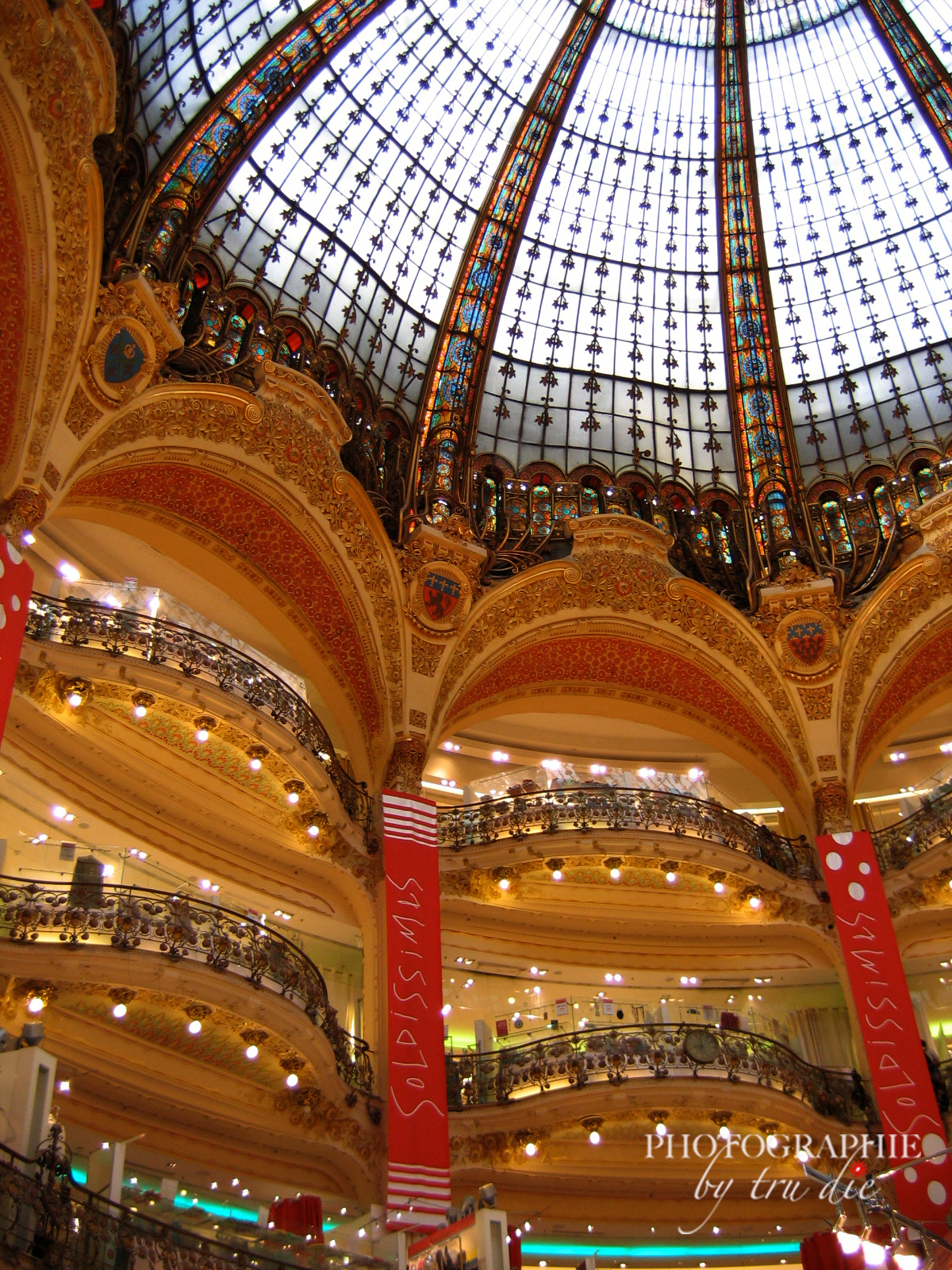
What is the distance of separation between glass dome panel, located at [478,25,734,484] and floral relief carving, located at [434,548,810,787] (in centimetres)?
268

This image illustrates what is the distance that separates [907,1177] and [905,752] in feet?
31.6

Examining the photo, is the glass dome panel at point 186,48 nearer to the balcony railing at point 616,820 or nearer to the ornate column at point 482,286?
the ornate column at point 482,286

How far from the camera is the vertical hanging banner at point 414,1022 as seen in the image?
45.7ft

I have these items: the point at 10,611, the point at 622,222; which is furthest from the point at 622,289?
the point at 10,611

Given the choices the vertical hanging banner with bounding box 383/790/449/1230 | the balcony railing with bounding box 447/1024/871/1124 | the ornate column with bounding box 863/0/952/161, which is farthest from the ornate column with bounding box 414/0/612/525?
the balcony railing with bounding box 447/1024/871/1124

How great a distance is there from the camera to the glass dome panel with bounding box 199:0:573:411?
19.0 meters

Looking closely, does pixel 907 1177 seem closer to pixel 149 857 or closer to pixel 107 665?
pixel 149 857

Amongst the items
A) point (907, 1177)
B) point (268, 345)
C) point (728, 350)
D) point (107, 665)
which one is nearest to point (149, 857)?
point (107, 665)

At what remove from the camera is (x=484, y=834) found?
1919cm

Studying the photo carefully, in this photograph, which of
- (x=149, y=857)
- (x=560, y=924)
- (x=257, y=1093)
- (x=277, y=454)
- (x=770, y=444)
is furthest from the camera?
(x=770, y=444)

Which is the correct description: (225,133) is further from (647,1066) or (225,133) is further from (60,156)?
(647,1066)

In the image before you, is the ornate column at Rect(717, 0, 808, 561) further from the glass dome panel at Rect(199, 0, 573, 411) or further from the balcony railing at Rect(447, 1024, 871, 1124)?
the balcony railing at Rect(447, 1024, 871, 1124)

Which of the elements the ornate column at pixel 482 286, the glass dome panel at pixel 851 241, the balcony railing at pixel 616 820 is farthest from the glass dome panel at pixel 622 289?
the balcony railing at pixel 616 820

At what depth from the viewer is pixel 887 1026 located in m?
17.4
